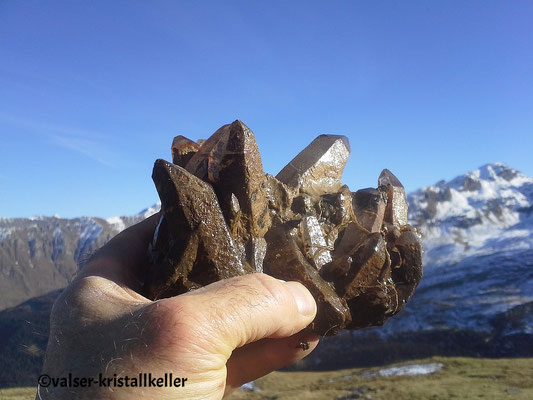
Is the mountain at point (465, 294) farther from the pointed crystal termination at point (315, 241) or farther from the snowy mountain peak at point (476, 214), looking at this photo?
the pointed crystal termination at point (315, 241)

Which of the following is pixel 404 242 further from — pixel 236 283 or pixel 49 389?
pixel 49 389

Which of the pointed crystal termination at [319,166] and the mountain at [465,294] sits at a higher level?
the pointed crystal termination at [319,166]

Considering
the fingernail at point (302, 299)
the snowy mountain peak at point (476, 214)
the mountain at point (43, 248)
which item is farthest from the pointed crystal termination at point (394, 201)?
the mountain at point (43, 248)

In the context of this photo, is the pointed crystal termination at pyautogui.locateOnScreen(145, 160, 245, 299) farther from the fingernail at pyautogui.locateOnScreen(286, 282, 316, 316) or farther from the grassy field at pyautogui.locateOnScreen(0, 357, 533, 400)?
the grassy field at pyautogui.locateOnScreen(0, 357, 533, 400)

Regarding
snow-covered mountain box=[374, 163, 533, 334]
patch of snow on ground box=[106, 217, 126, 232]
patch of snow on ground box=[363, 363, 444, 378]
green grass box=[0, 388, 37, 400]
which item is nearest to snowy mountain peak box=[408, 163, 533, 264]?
snow-covered mountain box=[374, 163, 533, 334]

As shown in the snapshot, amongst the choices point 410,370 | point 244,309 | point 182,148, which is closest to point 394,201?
point 182,148

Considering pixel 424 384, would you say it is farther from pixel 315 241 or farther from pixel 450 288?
pixel 450 288
